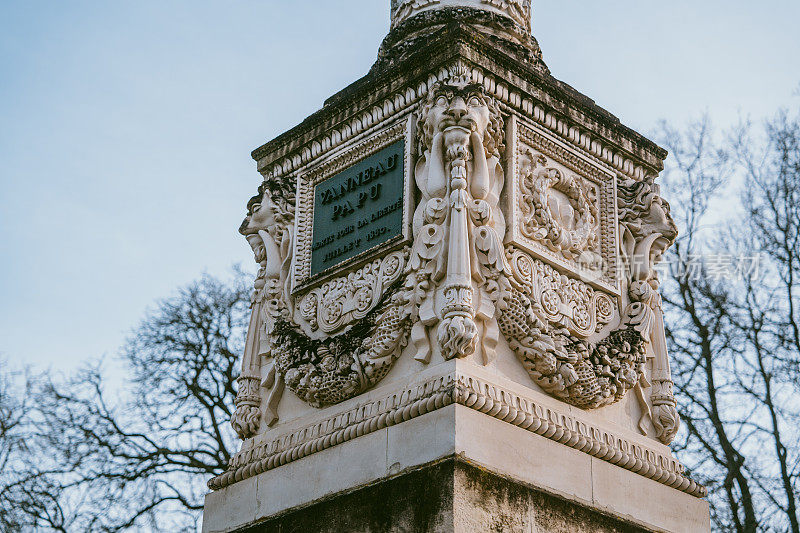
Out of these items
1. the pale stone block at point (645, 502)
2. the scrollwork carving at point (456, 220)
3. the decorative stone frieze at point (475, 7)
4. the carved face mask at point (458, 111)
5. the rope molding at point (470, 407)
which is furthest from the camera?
the decorative stone frieze at point (475, 7)

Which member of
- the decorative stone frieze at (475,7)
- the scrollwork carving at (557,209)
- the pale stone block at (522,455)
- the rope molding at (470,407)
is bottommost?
the pale stone block at (522,455)

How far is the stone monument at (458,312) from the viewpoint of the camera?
7.28 metres

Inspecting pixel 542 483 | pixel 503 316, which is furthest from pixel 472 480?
pixel 503 316

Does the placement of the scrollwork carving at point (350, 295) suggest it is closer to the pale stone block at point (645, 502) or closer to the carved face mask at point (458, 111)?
the carved face mask at point (458, 111)

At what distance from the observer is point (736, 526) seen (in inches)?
522

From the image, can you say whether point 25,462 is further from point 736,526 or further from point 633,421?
point 633,421

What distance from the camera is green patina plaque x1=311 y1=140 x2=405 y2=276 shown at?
823 cm

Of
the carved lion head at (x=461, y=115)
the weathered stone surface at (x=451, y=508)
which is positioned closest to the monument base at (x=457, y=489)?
the weathered stone surface at (x=451, y=508)

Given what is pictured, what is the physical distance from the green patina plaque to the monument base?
1.34 m

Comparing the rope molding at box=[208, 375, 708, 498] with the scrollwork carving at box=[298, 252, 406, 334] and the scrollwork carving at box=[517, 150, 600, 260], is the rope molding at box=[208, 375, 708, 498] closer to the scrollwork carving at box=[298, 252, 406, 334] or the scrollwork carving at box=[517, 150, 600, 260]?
the scrollwork carving at box=[298, 252, 406, 334]

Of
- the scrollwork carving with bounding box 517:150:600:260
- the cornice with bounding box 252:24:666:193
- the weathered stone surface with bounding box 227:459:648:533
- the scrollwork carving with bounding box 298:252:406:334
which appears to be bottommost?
the weathered stone surface with bounding box 227:459:648:533

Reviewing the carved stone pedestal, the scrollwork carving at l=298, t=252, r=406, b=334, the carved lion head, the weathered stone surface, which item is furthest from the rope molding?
the carved lion head

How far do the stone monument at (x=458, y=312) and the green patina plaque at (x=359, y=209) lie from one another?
15 millimetres

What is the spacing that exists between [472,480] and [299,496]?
1.41 meters
